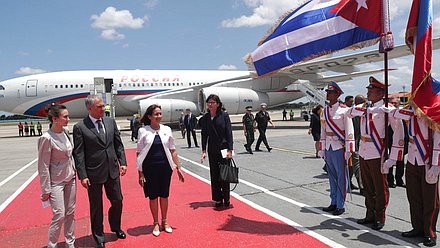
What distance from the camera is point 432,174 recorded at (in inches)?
138

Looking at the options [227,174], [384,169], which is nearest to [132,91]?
[227,174]

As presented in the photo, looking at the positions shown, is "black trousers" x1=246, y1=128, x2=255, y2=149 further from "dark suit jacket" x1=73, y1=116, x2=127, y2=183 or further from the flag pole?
"dark suit jacket" x1=73, y1=116, x2=127, y2=183

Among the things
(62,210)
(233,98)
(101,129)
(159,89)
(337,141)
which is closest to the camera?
(62,210)

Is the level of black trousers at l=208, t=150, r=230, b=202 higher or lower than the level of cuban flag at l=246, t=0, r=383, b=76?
lower

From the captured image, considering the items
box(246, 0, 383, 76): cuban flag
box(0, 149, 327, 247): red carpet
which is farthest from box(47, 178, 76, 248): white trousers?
box(246, 0, 383, 76): cuban flag

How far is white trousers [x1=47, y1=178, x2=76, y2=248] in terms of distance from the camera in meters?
3.59

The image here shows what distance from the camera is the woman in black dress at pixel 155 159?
4.28 metres

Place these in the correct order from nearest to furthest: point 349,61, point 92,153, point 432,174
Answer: point 432,174 → point 92,153 → point 349,61

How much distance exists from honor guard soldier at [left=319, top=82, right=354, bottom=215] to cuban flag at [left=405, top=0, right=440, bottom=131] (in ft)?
3.53

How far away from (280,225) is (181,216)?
1.54m

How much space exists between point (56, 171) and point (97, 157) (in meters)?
0.46

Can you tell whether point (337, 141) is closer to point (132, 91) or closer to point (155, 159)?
point (155, 159)

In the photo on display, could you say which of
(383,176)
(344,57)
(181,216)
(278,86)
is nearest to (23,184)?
(181,216)

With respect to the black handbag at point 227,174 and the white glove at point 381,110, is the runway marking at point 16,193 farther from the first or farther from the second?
the white glove at point 381,110
